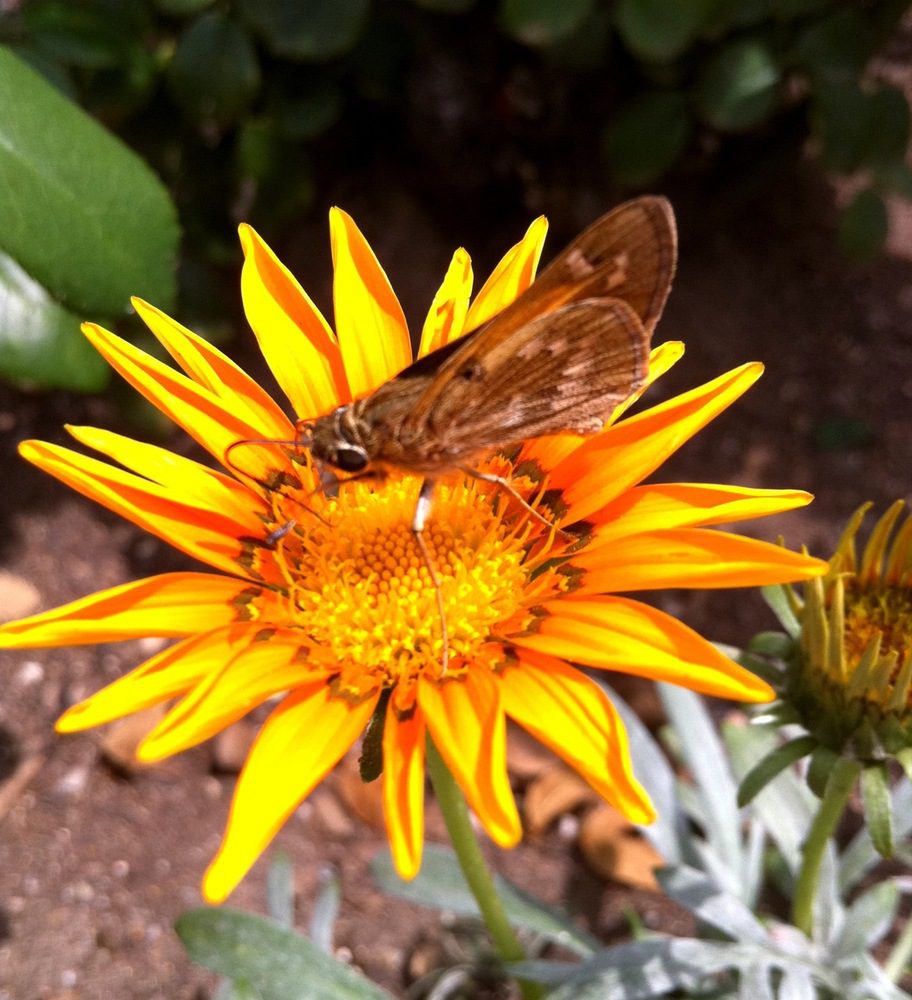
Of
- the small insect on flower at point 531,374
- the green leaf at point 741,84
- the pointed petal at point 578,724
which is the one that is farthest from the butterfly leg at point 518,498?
the green leaf at point 741,84

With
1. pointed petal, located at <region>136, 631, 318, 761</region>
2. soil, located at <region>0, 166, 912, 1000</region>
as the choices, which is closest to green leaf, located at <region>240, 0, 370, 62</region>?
soil, located at <region>0, 166, 912, 1000</region>

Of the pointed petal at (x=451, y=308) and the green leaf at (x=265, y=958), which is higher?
the pointed petal at (x=451, y=308)

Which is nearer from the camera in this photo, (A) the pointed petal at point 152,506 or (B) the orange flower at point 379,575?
(B) the orange flower at point 379,575

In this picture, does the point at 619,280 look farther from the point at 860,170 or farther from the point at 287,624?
the point at 860,170

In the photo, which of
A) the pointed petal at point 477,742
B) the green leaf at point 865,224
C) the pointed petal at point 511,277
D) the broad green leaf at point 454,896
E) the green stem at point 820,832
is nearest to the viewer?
the pointed petal at point 477,742

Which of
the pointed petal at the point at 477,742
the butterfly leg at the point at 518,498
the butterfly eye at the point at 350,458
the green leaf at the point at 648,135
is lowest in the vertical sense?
the pointed petal at the point at 477,742

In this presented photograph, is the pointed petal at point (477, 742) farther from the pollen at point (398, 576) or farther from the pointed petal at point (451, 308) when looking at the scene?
the pointed petal at point (451, 308)
